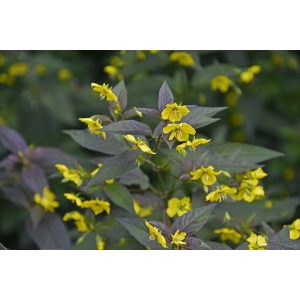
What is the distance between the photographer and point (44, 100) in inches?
108

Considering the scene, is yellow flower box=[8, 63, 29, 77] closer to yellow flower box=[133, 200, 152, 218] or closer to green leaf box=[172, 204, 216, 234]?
yellow flower box=[133, 200, 152, 218]

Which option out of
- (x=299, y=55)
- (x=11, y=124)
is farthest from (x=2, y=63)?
(x=299, y=55)

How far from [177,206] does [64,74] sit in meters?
1.51

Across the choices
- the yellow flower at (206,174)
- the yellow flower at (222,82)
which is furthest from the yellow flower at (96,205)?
the yellow flower at (222,82)

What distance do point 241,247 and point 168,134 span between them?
31cm

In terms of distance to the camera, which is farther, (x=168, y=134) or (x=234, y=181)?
(x=234, y=181)

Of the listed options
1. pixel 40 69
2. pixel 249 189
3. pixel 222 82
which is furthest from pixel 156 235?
pixel 40 69

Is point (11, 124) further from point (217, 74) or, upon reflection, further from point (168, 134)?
point (168, 134)

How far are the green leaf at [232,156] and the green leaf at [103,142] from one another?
0.18 meters

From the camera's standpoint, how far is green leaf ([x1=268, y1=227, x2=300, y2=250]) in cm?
133

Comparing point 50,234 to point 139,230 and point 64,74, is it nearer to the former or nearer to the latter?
point 139,230

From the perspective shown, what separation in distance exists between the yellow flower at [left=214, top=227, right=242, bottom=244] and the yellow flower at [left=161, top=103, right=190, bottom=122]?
403mm

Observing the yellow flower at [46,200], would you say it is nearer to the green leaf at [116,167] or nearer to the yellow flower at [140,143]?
the green leaf at [116,167]

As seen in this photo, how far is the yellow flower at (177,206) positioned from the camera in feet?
4.81
